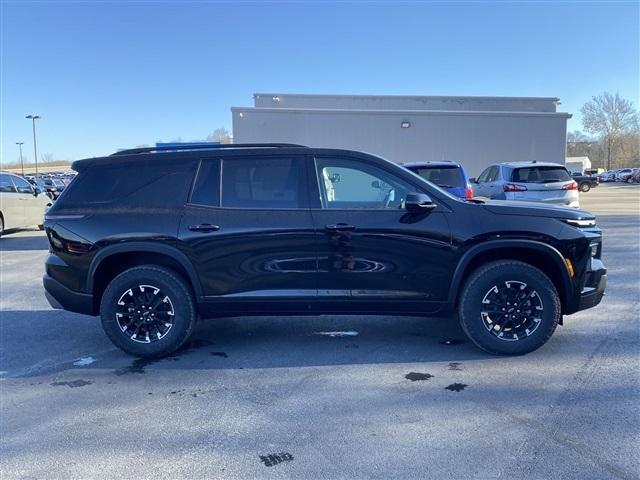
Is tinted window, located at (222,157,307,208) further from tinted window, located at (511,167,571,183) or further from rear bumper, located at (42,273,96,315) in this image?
tinted window, located at (511,167,571,183)

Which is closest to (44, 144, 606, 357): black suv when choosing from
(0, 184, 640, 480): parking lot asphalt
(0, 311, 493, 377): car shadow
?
(0, 311, 493, 377): car shadow

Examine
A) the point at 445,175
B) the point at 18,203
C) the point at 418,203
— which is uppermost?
the point at 445,175

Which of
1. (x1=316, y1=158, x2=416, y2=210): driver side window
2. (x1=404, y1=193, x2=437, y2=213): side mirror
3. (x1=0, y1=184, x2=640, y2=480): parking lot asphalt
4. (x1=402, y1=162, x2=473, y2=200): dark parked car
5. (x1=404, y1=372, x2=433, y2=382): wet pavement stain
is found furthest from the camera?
(x1=402, y1=162, x2=473, y2=200): dark parked car

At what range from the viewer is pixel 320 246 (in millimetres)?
4543

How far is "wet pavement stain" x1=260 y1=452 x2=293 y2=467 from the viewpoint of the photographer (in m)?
2.98

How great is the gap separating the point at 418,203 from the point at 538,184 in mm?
8708

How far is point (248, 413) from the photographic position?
3.62m

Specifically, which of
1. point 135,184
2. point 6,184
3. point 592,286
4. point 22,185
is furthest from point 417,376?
point 22,185

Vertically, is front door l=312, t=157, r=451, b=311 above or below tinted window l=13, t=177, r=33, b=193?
below

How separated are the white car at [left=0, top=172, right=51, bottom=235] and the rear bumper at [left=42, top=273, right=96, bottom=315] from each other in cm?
1052

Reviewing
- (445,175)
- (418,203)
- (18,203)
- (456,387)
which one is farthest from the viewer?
(18,203)

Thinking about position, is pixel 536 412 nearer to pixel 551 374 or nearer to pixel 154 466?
pixel 551 374

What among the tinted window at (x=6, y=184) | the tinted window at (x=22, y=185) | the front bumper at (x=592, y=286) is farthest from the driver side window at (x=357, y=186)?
the tinted window at (x=22, y=185)

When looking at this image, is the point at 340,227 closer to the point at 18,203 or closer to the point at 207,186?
the point at 207,186
